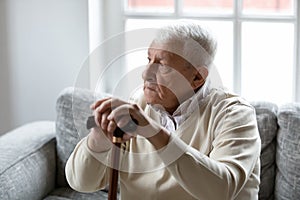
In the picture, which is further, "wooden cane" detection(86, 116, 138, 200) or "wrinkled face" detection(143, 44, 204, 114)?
"wrinkled face" detection(143, 44, 204, 114)

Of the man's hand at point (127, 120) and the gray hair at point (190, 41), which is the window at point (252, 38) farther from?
the man's hand at point (127, 120)

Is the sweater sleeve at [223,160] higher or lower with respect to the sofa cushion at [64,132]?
higher

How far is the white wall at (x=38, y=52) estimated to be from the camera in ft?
8.63

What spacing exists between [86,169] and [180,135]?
10.5 inches

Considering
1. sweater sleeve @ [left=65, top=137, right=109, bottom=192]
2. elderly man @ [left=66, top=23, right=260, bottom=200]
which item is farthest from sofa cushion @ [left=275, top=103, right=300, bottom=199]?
sweater sleeve @ [left=65, top=137, right=109, bottom=192]

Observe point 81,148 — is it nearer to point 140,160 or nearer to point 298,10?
point 140,160

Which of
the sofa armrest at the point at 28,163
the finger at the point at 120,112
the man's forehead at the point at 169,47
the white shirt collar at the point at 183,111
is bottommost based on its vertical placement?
the sofa armrest at the point at 28,163

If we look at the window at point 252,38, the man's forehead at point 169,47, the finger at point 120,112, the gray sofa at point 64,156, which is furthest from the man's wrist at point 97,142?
the window at point 252,38

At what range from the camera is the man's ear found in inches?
62.4

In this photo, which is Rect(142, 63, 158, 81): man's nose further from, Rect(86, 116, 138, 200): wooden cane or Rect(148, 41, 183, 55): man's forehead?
Rect(86, 116, 138, 200): wooden cane

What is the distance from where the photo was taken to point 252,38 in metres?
2.56

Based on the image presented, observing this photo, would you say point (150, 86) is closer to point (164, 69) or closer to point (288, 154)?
point (164, 69)

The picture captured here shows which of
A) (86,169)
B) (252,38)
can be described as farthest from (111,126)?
(252,38)

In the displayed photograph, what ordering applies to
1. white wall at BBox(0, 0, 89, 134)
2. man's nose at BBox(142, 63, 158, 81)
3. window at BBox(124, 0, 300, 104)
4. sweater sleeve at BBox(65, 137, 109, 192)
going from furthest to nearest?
white wall at BBox(0, 0, 89, 134) → window at BBox(124, 0, 300, 104) → sweater sleeve at BBox(65, 137, 109, 192) → man's nose at BBox(142, 63, 158, 81)
